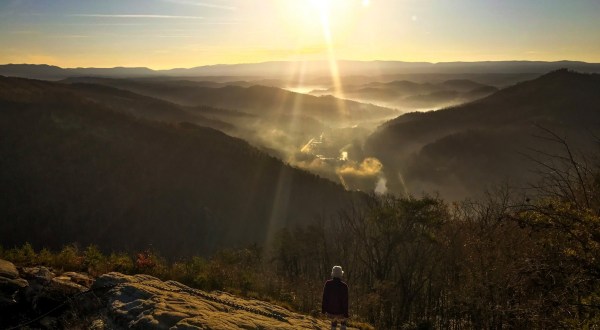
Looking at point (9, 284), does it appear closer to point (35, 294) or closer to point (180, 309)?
point (35, 294)

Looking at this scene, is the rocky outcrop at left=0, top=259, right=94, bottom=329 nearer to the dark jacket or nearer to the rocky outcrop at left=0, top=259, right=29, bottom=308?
the rocky outcrop at left=0, top=259, right=29, bottom=308

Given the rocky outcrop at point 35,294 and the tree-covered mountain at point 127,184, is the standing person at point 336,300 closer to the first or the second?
the rocky outcrop at point 35,294

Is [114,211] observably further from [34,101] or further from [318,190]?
[318,190]

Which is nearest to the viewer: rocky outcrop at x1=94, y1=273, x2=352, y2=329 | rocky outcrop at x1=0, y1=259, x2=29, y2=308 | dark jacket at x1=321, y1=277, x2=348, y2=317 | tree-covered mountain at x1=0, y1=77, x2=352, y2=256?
rocky outcrop at x1=94, y1=273, x2=352, y2=329

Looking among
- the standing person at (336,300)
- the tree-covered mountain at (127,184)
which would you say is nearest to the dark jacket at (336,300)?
the standing person at (336,300)

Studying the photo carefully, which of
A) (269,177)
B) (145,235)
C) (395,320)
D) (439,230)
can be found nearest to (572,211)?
(395,320)

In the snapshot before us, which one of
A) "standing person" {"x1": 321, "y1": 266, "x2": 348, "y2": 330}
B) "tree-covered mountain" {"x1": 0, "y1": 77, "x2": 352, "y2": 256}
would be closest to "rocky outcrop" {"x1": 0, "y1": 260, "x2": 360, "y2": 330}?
"standing person" {"x1": 321, "y1": 266, "x2": 348, "y2": 330}

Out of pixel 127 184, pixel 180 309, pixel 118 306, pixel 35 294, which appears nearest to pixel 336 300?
pixel 180 309
